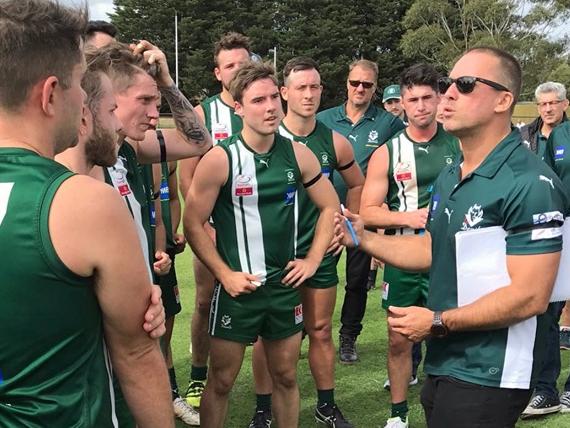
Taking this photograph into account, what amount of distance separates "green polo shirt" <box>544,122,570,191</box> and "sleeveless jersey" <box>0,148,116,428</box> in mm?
4682

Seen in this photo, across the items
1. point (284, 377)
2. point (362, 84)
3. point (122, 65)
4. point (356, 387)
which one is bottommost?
point (356, 387)

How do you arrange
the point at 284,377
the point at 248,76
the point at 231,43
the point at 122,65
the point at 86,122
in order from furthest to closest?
the point at 231,43 < the point at 248,76 < the point at 284,377 < the point at 122,65 < the point at 86,122

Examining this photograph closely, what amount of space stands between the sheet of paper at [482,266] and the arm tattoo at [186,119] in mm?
1745

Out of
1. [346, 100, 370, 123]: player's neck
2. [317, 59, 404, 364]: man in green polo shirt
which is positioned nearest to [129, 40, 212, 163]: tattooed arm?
[317, 59, 404, 364]: man in green polo shirt

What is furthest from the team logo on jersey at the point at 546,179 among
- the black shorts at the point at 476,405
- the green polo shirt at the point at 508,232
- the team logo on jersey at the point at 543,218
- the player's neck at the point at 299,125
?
the player's neck at the point at 299,125

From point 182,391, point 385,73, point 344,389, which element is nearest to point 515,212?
point 344,389

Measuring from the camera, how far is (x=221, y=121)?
5.18 meters

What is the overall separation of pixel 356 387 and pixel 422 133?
2243 millimetres

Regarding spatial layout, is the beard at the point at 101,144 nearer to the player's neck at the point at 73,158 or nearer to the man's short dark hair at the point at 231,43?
the player's neck at the point at 73,158

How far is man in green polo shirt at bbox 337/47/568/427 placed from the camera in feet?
7.77

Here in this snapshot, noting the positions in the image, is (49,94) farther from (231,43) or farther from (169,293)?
(231,43)

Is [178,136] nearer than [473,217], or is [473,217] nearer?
[473,217]

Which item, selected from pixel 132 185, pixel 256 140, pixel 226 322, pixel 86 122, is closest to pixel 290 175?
pixel 256 140

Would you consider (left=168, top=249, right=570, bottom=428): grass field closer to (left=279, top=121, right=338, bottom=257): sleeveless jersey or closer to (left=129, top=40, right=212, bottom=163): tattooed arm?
(left=279, top=121, right=338, bottom=257): sleeveless jersey
